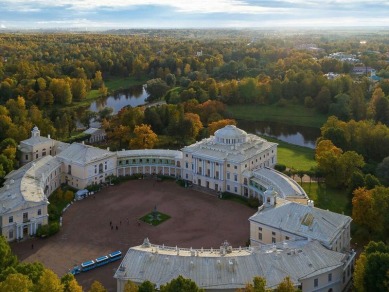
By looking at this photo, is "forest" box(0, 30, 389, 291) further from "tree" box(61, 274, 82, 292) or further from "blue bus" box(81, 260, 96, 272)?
"blue bus" box(81, 260, 96, 272)

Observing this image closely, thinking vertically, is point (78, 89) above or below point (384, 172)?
above

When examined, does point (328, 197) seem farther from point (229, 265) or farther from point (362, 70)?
point (362, 70)

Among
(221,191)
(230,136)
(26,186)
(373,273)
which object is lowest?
(221,191)

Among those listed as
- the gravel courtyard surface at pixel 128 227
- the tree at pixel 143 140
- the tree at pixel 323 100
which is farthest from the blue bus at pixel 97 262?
the tree at pixel 323 100

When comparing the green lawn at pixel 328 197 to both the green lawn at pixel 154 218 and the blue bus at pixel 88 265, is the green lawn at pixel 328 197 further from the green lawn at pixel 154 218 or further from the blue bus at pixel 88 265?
the blue bus at pixel 88 265

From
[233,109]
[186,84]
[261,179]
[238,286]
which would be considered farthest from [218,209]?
[186,84]

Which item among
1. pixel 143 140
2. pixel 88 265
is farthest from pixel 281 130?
→ pixel 88 265

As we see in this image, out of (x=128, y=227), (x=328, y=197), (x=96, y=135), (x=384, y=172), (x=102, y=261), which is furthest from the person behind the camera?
(x=96, y=135)
